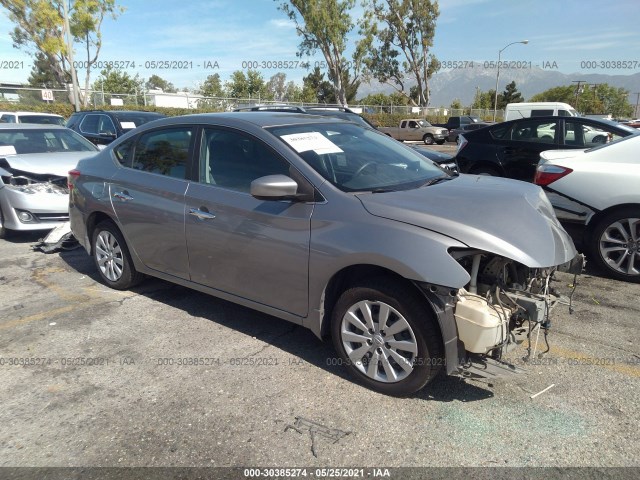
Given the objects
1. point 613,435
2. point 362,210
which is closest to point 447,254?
point 362,210

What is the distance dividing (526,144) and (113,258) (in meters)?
6.42

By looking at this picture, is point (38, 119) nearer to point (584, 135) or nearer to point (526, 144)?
point (526, 144)

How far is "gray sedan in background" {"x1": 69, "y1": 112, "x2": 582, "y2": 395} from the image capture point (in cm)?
277

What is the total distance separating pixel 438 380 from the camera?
3.24 meters

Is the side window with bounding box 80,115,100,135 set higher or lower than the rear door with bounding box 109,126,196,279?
higher

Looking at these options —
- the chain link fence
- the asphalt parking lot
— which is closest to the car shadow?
the asphalt parking lot

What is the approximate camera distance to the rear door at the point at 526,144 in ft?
25.5

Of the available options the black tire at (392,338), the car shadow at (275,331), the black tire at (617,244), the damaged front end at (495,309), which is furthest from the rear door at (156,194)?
the black tire at (617,244)

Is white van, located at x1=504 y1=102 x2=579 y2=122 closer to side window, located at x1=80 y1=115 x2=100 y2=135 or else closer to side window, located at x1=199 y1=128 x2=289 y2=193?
side window, located at x1=80 y1=115 x2=100 y2=135

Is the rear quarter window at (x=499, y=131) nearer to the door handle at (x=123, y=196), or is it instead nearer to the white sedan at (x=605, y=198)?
the white sedan at (x=605, y=198)

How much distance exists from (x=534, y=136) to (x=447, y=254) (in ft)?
20.3

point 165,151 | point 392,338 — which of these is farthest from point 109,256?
point 392,338

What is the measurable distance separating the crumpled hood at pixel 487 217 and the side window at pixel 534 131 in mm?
5062

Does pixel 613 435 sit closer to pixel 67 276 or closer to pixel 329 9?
pixel 67 276
